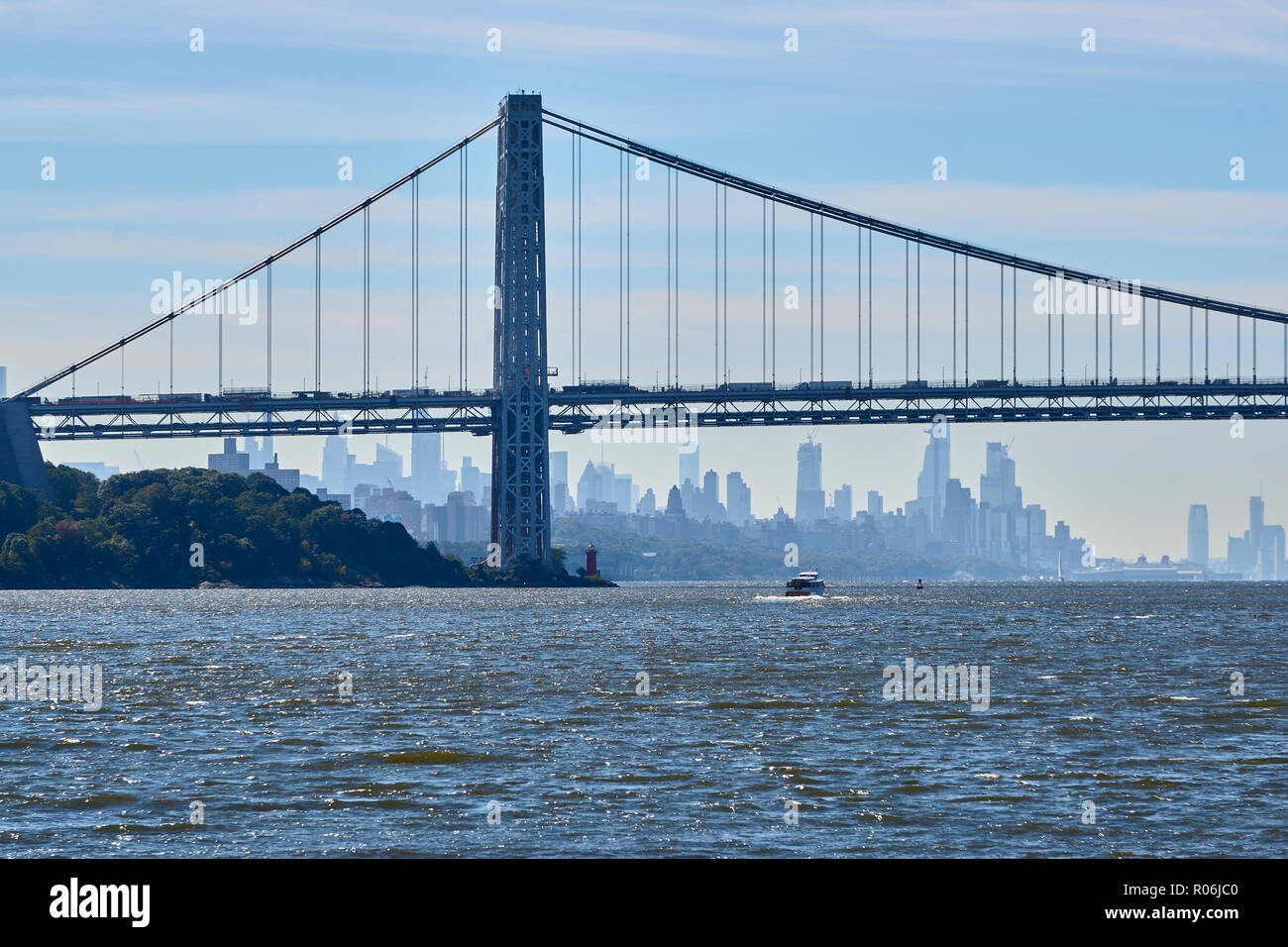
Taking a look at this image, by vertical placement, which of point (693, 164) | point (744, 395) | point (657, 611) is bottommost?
point (657, 611)

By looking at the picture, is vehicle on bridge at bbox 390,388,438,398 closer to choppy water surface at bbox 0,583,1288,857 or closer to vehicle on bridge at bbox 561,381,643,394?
vehicle on bridge at bbox 561,381,643,394

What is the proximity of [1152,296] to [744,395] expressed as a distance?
32.3 meters

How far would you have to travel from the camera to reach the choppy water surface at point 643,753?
18766 millimetres

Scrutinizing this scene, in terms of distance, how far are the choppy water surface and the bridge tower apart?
74.7 metres

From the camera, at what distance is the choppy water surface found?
1877 cm

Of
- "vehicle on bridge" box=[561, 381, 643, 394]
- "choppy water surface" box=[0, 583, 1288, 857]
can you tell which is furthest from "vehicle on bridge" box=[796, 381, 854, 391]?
"choppy water surface" box=[0, 583, 1288, 857]

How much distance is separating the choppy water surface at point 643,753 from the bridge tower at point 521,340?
2939 inches

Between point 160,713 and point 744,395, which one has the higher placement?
point 744,395

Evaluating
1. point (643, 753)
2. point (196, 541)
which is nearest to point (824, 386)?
point (196, 541)

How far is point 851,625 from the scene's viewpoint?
74.6 metres

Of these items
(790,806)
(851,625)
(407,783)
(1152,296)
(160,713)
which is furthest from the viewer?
(1152,296)

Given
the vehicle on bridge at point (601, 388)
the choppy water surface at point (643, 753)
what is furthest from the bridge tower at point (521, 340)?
the choppy water surface at point (643, 753)
